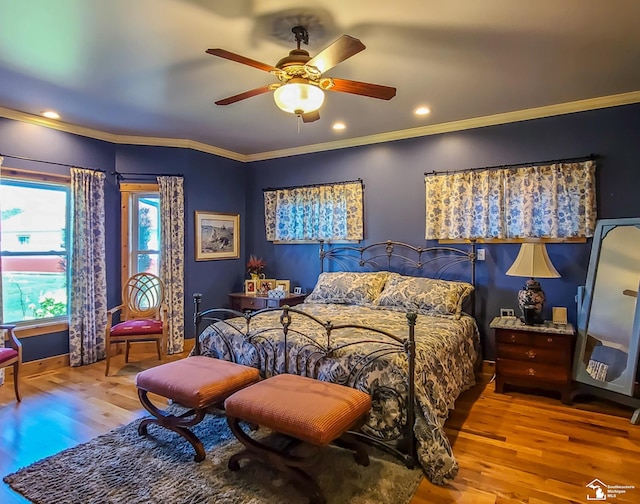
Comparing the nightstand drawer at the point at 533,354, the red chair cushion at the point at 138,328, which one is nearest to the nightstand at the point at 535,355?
the nightstand drawer at the point at 533,354

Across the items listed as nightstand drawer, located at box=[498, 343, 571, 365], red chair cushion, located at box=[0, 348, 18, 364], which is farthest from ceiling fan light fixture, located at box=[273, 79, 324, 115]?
red chair cushion, located at box=[0, 348, 18, 364]

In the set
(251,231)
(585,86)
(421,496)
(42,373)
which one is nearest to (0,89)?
(42,373)

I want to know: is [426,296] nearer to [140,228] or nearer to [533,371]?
[533,371]

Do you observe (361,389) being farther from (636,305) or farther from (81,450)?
(636,305)

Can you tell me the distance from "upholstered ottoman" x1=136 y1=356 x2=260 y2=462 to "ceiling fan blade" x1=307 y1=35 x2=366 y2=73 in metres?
2.06

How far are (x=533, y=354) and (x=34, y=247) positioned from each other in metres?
5.20

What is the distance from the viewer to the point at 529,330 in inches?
139

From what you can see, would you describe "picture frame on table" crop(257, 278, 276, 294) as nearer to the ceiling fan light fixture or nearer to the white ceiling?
the white ceiling

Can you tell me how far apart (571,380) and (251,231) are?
4.36 metres

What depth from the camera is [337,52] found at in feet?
7.06

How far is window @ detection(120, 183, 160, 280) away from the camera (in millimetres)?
5004

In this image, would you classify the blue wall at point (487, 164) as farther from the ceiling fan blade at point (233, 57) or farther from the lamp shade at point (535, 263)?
the ceiling fan blade at point (233, 57)

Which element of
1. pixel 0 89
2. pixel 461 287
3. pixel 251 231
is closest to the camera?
pixel 0 89

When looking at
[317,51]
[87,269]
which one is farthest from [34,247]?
[317,51]
